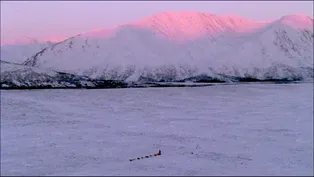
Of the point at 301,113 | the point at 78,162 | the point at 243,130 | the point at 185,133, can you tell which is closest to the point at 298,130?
the point at 243,130

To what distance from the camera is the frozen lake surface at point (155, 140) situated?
2219 centimetres

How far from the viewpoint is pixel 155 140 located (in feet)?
97.6

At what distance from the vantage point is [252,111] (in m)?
47.6

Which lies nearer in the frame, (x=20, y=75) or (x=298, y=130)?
(x=298, y=130)

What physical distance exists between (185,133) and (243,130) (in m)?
4.97

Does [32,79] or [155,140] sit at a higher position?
[32,79]

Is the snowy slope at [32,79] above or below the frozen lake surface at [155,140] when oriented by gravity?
above

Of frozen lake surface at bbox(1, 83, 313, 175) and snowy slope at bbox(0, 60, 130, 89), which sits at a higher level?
snowy slope at bbox(0, 60, 130, 89)

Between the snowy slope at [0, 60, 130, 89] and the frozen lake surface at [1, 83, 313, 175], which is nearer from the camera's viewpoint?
the frozen lake surface at [1, 83, 313, 175]

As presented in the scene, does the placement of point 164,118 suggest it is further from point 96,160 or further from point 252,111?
point 96,160

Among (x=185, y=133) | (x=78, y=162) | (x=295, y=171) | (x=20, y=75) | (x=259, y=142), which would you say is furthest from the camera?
(x=20, y=75)

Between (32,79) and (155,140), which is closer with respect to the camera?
(155,140)

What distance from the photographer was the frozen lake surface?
22.2 meters

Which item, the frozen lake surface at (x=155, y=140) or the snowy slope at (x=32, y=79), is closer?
the frozen lake surface at (x=155, y=140)
